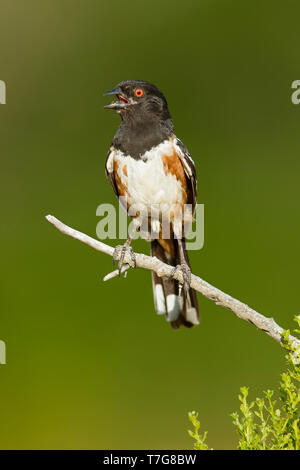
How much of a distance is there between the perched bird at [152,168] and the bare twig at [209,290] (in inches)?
10.0

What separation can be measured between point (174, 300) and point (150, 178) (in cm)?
67

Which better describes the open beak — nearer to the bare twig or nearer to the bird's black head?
the bird's black head

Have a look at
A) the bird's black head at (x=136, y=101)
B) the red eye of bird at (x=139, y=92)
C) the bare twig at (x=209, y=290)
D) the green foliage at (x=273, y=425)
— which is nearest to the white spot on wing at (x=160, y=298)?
the bare twig at (x=209, y=290)

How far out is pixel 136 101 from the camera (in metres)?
3.14

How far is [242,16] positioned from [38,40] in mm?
2081

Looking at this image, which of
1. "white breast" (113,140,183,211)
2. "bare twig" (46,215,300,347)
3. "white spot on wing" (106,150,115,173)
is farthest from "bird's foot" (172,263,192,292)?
"white spot on wing" (106,150,115,173)

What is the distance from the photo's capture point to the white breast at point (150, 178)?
3102mm

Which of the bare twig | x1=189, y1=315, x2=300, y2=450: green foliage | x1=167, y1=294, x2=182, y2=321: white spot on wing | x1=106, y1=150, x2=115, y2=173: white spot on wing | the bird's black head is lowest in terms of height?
x1=189, y1=315, x2=300, y2=450: green foliage

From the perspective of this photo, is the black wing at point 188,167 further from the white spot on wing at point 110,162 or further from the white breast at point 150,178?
the white spot on wing at point 110,162

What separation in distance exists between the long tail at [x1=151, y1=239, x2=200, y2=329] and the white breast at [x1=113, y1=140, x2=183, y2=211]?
0.30 meters

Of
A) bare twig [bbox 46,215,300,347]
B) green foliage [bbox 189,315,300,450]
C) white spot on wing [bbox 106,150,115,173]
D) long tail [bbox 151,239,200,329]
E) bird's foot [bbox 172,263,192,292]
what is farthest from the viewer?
long tail [bbox 151,239,200,329]

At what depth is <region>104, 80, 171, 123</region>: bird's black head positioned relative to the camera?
313cm
